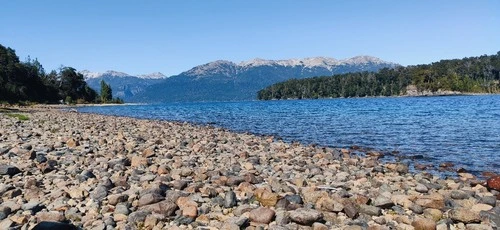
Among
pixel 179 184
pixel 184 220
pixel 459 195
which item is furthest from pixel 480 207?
pixel 179 184

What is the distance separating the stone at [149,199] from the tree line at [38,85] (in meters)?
89.5

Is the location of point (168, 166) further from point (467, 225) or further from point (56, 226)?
point (467, 225)

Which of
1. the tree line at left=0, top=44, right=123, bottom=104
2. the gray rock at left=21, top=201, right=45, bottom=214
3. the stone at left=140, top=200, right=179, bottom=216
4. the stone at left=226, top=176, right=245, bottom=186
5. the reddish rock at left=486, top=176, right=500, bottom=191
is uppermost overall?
the tree line at left=0, top=44, right=123, bottom=104

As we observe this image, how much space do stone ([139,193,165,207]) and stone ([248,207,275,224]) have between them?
1990mm

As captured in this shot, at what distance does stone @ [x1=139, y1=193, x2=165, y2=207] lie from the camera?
7895 millimetres

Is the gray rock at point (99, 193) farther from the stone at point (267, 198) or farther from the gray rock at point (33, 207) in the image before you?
the stone at point (267, 198)

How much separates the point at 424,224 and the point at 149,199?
5171 millimetres

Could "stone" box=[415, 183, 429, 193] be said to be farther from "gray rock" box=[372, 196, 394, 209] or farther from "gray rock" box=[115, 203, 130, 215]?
"gray rock" box=[115, 203, 130, 215]

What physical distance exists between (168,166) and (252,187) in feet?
12.0

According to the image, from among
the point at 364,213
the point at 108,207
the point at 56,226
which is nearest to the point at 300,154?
the point at 364,213

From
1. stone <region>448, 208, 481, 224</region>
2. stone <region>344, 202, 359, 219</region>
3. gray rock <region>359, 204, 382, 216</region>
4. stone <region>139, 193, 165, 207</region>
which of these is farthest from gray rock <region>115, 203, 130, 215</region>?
stone <region>448, 208, 481, 224</region>

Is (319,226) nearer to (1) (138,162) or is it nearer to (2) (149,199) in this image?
(2) (149,199)

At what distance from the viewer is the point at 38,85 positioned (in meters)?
135

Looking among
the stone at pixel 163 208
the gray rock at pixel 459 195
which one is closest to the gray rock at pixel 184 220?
the stone at pixel 163 208
